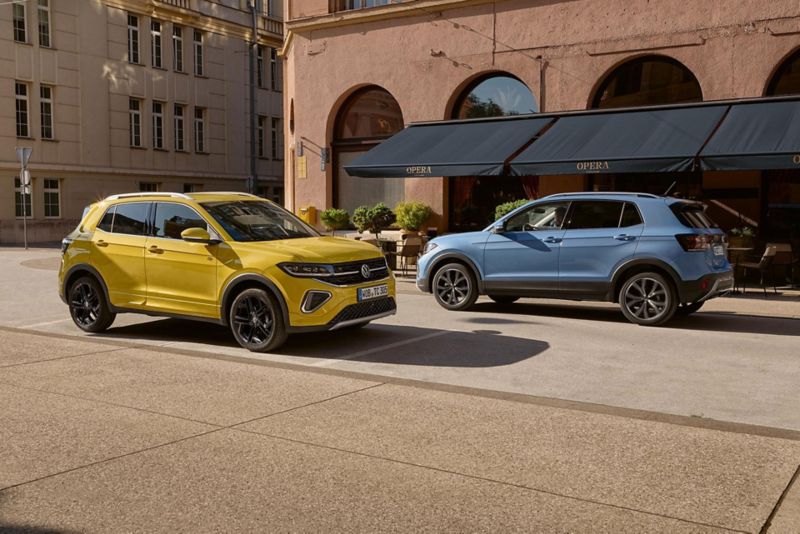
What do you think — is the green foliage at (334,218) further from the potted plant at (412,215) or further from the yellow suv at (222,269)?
the yellow suv at (222,269)

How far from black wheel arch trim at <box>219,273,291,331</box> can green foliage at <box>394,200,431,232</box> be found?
482 inches

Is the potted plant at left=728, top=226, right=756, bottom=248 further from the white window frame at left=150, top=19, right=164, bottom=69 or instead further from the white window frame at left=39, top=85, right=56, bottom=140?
the white window frame at left=150, top=19, right=164, bottom=69

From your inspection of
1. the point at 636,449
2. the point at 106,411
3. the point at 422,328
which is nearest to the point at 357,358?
the point at 422,328

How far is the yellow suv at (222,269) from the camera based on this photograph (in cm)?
898

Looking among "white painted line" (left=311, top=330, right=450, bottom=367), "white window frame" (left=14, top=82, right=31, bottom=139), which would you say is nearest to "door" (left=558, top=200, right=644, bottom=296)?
"white painted line" (left=311, top=330, right=450, bottom=367)

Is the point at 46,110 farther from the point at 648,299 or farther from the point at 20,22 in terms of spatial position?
the point at 648,299

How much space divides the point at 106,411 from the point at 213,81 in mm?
41291

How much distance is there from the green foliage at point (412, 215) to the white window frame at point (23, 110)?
2271cm

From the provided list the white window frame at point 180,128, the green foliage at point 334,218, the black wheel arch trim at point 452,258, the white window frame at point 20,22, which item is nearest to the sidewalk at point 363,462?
the black wheel arch trim at point 452,258

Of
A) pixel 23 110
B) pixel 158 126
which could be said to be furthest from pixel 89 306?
pixel 158 126

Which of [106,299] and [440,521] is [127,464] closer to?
[440,521]

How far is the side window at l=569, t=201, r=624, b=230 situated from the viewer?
462 inches

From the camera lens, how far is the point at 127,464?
5098mm

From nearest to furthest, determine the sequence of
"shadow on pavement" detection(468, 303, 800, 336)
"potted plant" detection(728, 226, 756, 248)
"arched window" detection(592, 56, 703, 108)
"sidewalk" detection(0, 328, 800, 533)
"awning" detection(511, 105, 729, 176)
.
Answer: "sidewalk" detection(0, 328, 800, 533), "shadow on pavement" detection(468, 303, 800, 336), "awning" detection(511, 105, 729, 176), "potted plant" detection(728, 226, 756, 248), "arched window" detection(592, 56, 703, 108)
